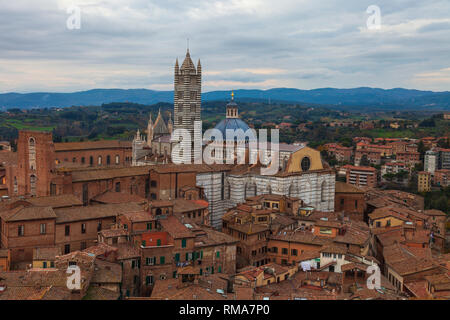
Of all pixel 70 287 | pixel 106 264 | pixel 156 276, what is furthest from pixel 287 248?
pixel 70 287

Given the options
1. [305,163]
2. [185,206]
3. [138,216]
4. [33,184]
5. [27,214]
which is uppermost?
[305,163]

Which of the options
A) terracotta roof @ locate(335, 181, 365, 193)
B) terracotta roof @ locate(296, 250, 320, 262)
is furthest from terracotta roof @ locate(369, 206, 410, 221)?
terracotta roof @ locate(296, 250, 320, 262)

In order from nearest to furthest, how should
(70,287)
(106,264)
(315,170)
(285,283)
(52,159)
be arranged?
1. (70,287)
2. (106,264)
3. (285,283)
4. (52,159)
5. (315,170)

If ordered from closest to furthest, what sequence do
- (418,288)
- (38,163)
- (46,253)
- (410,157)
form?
(418,288), (46,253), (38,163), (410,157)

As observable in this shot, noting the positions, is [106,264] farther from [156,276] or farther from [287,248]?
[287,248]

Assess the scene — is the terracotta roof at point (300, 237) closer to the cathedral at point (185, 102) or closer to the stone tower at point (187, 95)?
the cathedral at point (185, 102)

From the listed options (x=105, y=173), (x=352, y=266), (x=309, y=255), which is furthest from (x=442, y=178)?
(x=105, y=173)

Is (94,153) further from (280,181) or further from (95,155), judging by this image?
(280,181)
